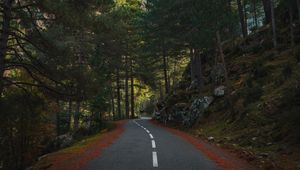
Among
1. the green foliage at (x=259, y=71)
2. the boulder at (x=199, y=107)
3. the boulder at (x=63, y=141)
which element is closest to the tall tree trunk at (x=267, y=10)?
the green foliage at (x=259, y=71)

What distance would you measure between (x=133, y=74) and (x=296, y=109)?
37.1m

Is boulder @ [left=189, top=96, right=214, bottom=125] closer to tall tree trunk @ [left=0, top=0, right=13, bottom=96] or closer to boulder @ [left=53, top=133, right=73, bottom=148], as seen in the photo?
boulder @ [left=53, top=133, right=73, bottom=148]

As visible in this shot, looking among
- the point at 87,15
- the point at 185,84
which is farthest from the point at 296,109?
the point at 185,84

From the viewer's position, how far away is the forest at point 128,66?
497 inches

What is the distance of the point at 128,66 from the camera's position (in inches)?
1887

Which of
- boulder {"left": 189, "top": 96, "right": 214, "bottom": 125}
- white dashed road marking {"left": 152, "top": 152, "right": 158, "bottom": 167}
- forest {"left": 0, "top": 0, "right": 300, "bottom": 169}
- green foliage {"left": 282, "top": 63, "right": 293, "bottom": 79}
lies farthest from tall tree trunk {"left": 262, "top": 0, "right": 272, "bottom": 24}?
white dashed road marking {"left": 152, "top": 152, "right": 158, "bottom": 167}

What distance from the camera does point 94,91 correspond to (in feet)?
43.9

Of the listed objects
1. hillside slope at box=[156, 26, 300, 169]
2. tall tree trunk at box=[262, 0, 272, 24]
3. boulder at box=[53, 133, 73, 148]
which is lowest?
boulder at box=[53, 133, 73, 148]

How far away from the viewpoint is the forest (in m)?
12.6

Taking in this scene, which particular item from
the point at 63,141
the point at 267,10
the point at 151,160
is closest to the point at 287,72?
the point at 151,160

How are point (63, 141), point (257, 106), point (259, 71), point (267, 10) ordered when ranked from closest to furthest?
point (257, 106), point (259, 71), point (63, 141), point (267, 10)

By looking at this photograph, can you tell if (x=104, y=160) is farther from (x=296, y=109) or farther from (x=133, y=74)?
(x=133, y=74)

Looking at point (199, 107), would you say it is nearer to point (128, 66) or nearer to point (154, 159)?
point (154, 159)

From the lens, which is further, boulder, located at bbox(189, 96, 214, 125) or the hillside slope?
boulder, located at bbox(189, 96, 214, 125)
